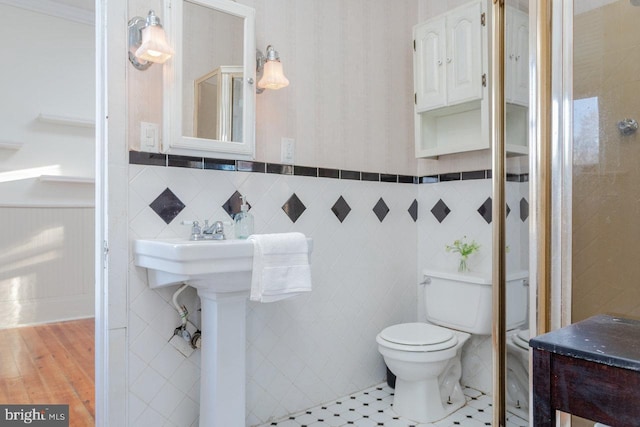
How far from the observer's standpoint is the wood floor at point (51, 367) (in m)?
2.24

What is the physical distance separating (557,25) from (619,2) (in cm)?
29

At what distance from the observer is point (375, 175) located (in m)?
2.51

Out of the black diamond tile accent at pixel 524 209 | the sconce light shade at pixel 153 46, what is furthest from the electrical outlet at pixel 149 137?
the black diamond tile accent at pixel 524 209

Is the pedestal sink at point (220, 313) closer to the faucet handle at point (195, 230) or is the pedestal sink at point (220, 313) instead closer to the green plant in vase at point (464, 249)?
the faucet handle at point (195, 230)

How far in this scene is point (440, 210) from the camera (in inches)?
103

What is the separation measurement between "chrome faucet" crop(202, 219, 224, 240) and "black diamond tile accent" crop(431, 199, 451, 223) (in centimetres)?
141

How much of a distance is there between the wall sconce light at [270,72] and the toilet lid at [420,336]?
1.32 meters

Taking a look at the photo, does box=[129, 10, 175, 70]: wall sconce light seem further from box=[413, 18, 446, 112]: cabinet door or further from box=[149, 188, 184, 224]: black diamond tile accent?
box=[413, 18, 446, 112]: cabinet door

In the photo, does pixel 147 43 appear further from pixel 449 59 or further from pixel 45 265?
pixel 45 265

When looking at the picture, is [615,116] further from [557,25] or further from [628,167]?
[557,25]

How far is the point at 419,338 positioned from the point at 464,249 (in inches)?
23.9

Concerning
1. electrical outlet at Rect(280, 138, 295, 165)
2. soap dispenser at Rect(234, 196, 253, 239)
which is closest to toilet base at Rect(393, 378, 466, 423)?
soap dispenser at Rect(234, 196, 253, 239)

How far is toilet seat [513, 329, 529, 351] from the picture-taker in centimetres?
142

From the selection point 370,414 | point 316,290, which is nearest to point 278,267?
point 316,290
